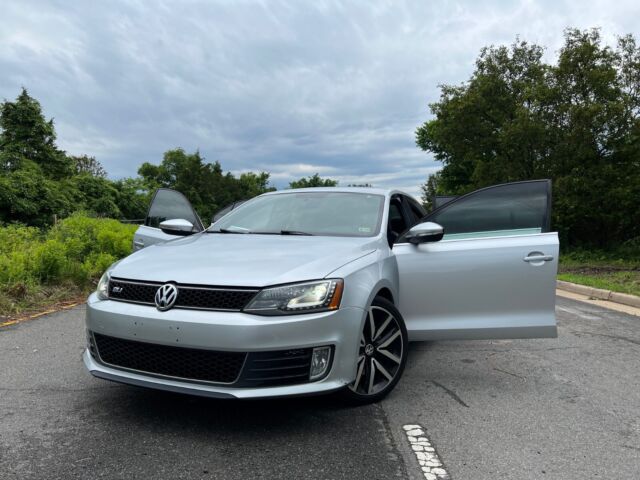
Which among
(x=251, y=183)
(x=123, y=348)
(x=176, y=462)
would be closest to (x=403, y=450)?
(x=176, y=462)

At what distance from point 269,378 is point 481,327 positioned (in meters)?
1.83

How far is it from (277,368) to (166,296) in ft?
2.42

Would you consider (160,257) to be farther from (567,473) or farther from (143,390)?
(567,473)

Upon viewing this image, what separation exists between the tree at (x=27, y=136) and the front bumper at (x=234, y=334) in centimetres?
4657

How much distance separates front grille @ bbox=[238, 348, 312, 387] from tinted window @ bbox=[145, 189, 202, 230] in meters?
3.40

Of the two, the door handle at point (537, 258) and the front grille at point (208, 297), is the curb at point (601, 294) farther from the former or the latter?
the front grille at point (208, 297)

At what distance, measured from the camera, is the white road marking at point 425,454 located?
102 inches

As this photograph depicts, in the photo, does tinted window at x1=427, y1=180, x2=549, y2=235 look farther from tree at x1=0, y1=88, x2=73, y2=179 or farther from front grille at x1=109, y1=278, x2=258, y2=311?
tree at x1=0, y1=88, x2=73, y2=179

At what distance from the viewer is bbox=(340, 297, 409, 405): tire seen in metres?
3.28

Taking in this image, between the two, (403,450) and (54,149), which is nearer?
(403,450)

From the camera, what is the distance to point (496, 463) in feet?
8.93

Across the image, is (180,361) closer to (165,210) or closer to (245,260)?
(245,260)

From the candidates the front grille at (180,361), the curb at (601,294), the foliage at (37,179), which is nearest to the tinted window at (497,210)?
the front grille at (180,361)

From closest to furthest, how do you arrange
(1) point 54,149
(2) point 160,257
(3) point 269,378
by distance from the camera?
(3) point 269,378 → (2) point 160,257 → (1) point 54,149
